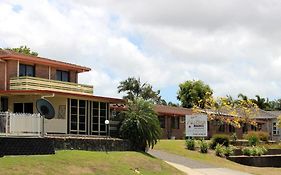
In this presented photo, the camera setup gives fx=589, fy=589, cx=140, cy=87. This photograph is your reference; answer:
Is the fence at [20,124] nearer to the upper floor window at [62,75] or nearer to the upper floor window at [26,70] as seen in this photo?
the upper floor window at [26,70]

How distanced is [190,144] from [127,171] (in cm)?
1859

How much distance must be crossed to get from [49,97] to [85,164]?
42.4ft

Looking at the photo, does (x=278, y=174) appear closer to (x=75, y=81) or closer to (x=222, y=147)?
(x=222, y=147)

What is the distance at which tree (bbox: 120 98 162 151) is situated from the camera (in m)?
41.4

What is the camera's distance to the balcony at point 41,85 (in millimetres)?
43375

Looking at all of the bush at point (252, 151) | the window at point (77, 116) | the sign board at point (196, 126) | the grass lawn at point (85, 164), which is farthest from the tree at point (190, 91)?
the grass lawn at point (85, 164)

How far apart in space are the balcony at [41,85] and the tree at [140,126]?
6.68 metres

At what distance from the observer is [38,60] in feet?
151

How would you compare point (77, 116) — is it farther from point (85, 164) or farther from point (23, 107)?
point (85, 164)

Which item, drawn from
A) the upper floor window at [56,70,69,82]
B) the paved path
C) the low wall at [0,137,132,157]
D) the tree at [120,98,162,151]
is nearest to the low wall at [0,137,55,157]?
the low wall at [0,137,132,157]

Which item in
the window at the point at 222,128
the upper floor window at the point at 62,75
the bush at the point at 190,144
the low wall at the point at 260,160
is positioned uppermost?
the upper floor window at the point at 62,75

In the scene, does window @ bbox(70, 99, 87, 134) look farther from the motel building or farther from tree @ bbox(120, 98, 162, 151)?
tree @ bbox(120, 98, 162, 151)

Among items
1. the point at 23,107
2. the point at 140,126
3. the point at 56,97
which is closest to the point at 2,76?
the point at 23,107

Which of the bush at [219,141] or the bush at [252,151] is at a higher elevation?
the bush at [219,141]
